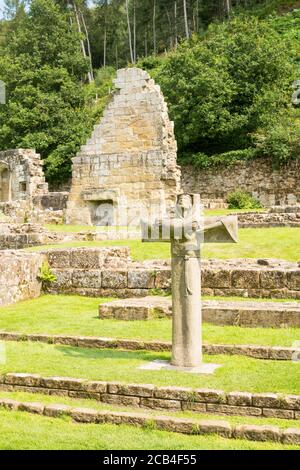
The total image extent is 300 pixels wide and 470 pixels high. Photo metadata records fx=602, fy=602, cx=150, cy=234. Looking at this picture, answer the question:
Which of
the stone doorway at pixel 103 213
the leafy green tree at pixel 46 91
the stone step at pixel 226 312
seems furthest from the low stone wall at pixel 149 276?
the leafy green tree at pixel 46 91

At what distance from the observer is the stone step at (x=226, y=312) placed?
8.06 m

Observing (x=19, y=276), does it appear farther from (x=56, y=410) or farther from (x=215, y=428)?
(x=215, y=428)

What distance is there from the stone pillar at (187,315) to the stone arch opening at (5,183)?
26.6 m

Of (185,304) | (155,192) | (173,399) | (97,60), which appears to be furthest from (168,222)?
(97,60)

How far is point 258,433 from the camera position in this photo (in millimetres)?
4949

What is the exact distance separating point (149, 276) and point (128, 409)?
500 centimetres

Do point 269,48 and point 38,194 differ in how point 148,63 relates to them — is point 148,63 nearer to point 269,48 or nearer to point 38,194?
point 269,48

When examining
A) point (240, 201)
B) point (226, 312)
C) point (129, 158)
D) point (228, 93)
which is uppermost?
point (228, 93)

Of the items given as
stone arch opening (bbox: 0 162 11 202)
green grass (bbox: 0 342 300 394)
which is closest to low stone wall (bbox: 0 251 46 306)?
green grass (bbox: 0 342 300 394)

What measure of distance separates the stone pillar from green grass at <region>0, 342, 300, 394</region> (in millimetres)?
265

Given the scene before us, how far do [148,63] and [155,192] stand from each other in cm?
2849

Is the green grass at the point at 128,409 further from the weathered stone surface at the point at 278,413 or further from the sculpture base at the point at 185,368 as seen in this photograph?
the sculpture base at the point at 185,368

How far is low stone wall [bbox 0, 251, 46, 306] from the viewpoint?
1076 centimetres

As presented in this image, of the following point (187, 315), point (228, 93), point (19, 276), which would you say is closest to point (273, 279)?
point (187, 315)
